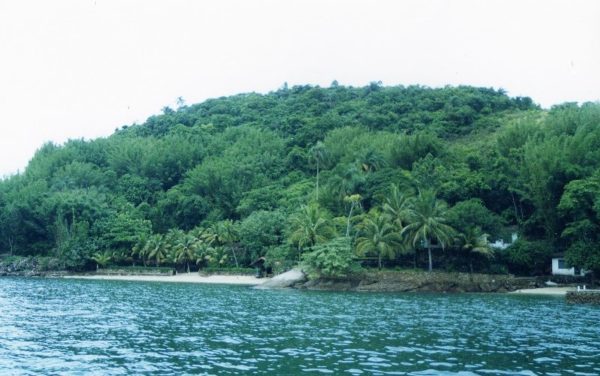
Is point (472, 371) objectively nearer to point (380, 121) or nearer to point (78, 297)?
point (78, 297)

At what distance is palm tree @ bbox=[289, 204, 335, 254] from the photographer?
196 ft

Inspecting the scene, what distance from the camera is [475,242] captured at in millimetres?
56375

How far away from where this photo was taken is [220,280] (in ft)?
212

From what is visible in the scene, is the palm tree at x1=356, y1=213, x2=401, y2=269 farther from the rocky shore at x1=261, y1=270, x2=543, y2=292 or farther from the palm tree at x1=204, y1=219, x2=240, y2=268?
the palm tree at x1=204, y1=219, x2=240, y2=268

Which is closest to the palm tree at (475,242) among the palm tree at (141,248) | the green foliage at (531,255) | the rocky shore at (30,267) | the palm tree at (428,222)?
the palm tree at (428,222)

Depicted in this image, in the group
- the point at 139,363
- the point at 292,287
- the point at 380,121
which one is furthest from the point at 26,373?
the point at 380,121

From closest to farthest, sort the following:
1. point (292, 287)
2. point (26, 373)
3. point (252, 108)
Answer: point (26, 373) < point (292, 287) < point (252, 108)

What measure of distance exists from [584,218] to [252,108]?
301 ft

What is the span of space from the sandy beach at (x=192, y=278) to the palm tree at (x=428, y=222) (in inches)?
654

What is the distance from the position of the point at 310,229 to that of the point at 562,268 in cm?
2517

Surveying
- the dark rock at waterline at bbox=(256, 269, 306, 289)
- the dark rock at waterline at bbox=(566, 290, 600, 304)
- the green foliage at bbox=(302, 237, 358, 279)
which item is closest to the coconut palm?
the green foliage at bbox=(302, 237, 358, 279)

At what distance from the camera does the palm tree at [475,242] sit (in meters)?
55.7

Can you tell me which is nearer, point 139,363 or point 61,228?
point 139,363

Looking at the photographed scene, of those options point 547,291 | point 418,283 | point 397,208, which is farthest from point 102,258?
point 547,291
